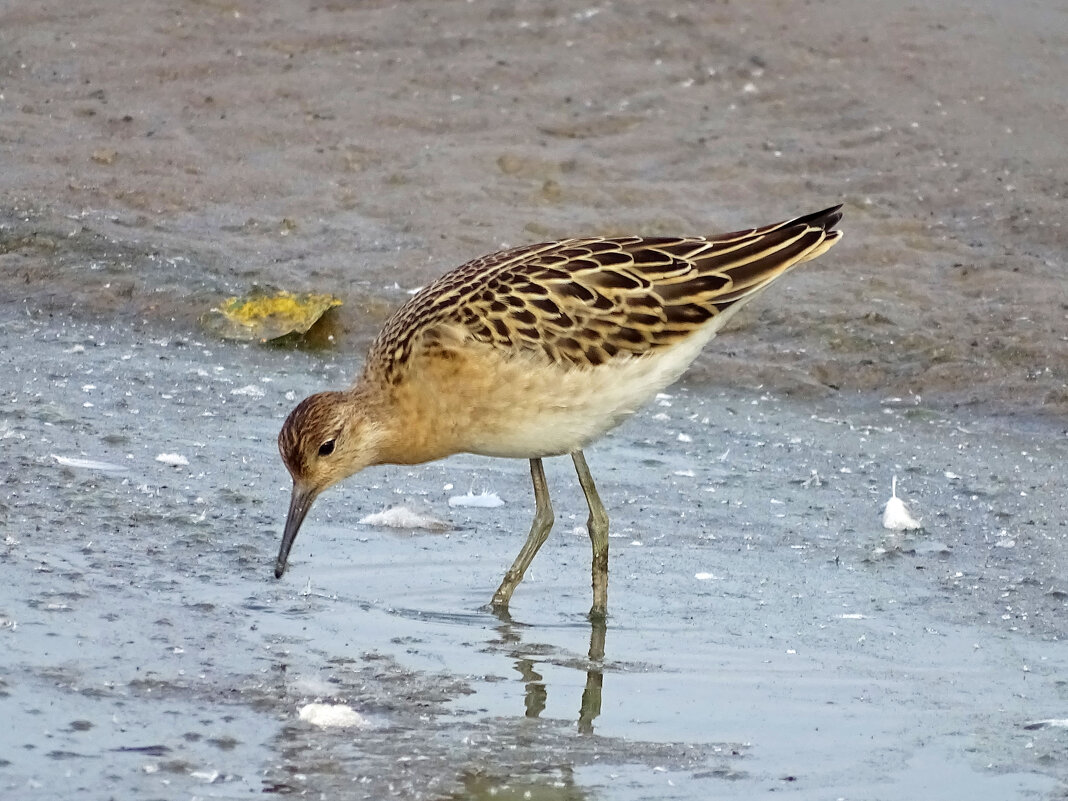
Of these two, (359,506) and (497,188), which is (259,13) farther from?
(359,506)

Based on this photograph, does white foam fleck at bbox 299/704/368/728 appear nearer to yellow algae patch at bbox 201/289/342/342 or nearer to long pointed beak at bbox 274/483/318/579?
long pointed beak at bbox 274/483/318/579

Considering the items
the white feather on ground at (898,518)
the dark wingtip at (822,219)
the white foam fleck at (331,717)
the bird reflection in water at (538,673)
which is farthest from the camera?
the white feather on ground at (898,518)

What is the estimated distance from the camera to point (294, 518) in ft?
21.6

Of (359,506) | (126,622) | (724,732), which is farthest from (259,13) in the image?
(724,732)

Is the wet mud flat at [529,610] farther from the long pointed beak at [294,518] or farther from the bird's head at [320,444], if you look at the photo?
the bird's head at [320,444]

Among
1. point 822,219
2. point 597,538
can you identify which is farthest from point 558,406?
point 822,219

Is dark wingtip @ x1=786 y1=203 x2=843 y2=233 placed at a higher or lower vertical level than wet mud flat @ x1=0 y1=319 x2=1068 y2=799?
higher

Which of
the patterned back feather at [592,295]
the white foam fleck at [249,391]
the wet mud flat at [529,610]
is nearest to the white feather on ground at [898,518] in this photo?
the wet mud flat at [529,610]

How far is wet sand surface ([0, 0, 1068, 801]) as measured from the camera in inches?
212

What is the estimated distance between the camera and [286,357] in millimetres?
9672

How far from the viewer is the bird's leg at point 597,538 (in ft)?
22.1

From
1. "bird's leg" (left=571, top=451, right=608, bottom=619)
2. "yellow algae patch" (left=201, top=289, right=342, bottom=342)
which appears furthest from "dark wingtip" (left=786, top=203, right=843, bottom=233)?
"yellow algae patch" (left=201, top=289, right=342, bottom=342)

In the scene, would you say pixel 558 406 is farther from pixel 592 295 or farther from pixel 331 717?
pixel 331 717

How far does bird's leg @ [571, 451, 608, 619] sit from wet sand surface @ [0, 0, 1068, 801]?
0.32 ft
